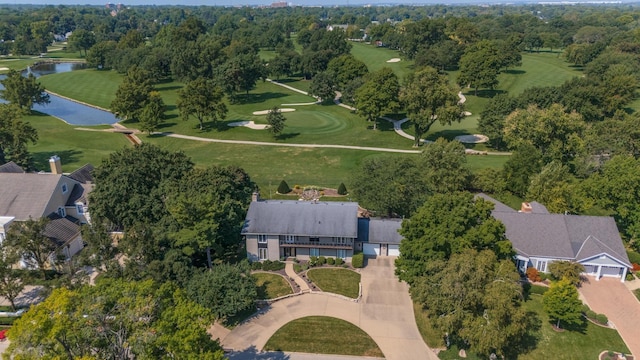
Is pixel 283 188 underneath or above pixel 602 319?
above

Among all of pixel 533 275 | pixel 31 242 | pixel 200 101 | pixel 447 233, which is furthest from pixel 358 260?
pixel 200 101

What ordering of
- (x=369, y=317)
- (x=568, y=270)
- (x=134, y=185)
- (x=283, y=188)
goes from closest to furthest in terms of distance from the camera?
(x=369, y=317), (x=568, y=270), (x=134, y=185), (x=283, y=188)

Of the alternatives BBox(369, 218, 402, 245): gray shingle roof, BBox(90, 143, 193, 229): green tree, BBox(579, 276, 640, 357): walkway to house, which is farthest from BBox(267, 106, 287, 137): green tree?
BBox(579, 276, 640, 357): walkway to house

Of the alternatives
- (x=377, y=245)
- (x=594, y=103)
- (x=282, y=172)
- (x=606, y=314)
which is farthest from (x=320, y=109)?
(x=606, y=314)

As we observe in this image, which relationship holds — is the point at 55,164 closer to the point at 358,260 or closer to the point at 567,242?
the point at 358,260

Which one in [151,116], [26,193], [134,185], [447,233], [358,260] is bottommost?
[358,260]

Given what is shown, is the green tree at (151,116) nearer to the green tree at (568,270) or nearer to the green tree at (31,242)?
the green tree at (31,242)
